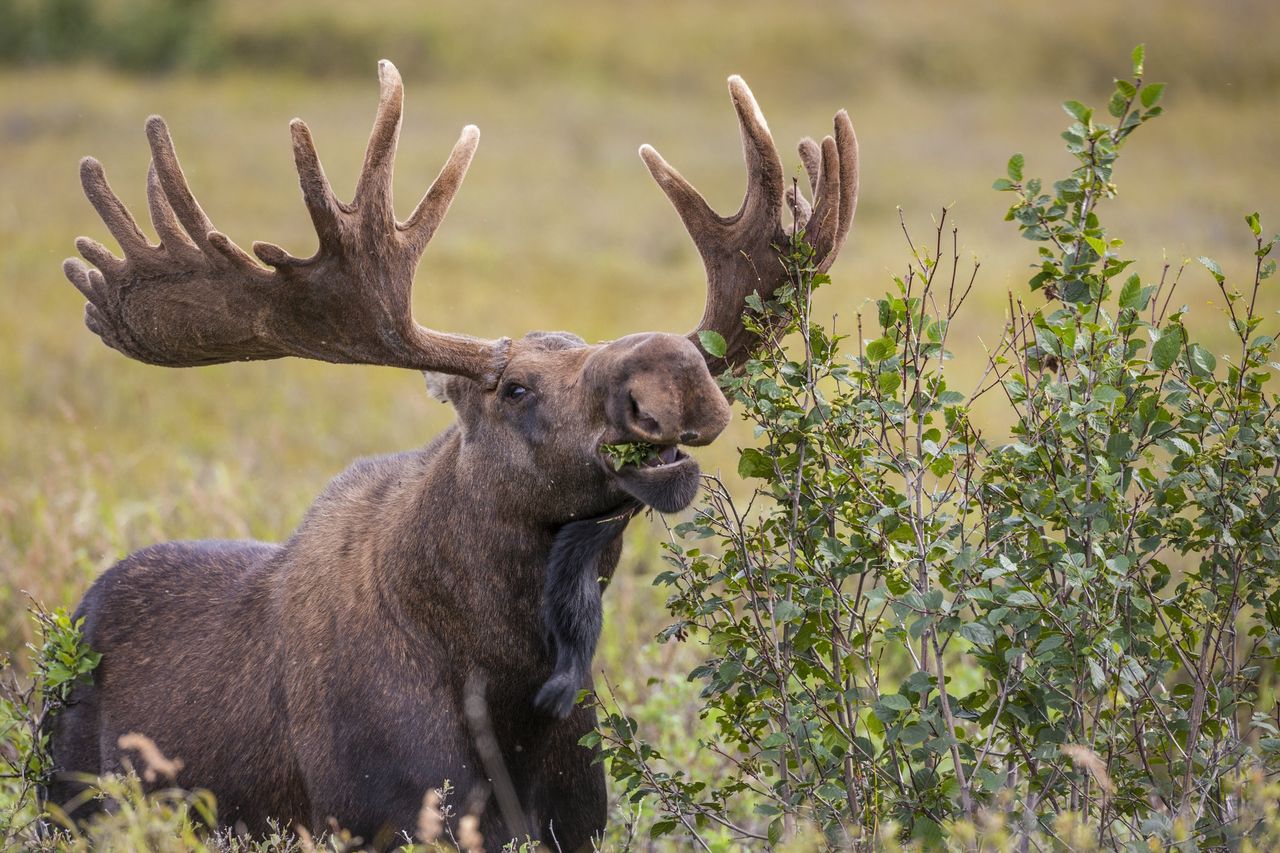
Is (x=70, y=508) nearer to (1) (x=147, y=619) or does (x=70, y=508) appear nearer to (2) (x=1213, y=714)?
(1) (x=147, y=619)

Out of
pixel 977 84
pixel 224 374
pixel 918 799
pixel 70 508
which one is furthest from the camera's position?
pixel 977 84

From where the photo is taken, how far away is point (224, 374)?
1342 centimetres

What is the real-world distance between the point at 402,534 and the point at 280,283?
832 mm

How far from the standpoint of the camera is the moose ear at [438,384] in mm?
4345

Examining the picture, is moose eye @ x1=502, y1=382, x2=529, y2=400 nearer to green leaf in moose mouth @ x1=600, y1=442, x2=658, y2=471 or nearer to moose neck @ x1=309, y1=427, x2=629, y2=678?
moose neck @ x1=309, y1=427, x2=629, y2=678

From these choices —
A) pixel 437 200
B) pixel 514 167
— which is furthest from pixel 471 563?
pixel 514 167

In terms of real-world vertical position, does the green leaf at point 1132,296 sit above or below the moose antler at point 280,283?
above

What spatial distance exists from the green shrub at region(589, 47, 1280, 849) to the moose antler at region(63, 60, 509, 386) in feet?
3.44

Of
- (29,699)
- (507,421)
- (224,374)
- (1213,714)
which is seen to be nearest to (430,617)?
(507,421)

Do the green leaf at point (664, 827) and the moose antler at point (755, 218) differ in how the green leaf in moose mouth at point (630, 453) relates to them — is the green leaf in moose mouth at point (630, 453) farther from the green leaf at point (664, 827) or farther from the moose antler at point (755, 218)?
the green leaf at point (664, 827)

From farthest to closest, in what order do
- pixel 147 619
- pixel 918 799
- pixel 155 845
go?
pixel 147 619
pixel 155 845
pixel 918 799

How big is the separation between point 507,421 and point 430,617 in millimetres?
604

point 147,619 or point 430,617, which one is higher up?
point 430,617

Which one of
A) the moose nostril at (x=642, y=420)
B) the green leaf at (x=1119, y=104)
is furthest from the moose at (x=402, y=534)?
the green leaf at (x=1119, y=104)
